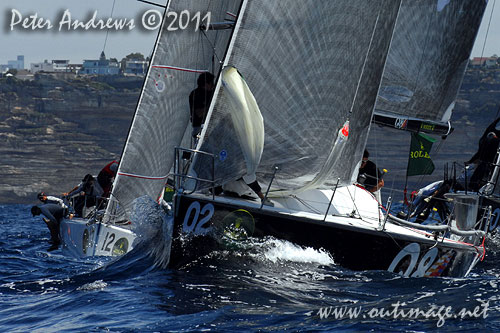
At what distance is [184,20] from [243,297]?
600cm

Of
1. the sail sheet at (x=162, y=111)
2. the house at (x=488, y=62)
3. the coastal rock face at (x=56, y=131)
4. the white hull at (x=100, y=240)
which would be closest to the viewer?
the white hull at (x=100, y=240)

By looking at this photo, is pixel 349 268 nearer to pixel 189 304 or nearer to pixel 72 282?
pixel 189 304

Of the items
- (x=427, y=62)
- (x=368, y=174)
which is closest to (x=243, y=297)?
(x=368, y=174)

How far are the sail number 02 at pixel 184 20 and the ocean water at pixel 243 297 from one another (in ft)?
12.4

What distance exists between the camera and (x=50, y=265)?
10.2 m

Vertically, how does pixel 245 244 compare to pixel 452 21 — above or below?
below

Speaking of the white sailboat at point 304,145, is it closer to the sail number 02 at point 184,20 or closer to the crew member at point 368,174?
the crew member at point 368,174

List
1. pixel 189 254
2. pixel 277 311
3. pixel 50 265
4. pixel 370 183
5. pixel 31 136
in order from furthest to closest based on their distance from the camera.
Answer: pixel 31 136 → pixel 370 183 → pixel 50 265 → pixel 189 254 → pixel 277 311

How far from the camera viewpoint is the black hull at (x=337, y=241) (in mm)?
7441

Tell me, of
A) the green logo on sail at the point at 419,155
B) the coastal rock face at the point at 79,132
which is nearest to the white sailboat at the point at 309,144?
the green logo on sail at the point at 419,155

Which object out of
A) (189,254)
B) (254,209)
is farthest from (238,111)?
(189,254)

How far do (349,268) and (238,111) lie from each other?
6.05 feet

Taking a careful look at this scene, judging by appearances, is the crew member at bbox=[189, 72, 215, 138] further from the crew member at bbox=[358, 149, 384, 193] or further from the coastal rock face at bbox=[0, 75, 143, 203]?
the coastal rock face at bbox=[0, 75, 143, 203]

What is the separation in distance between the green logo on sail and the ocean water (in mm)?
4033
